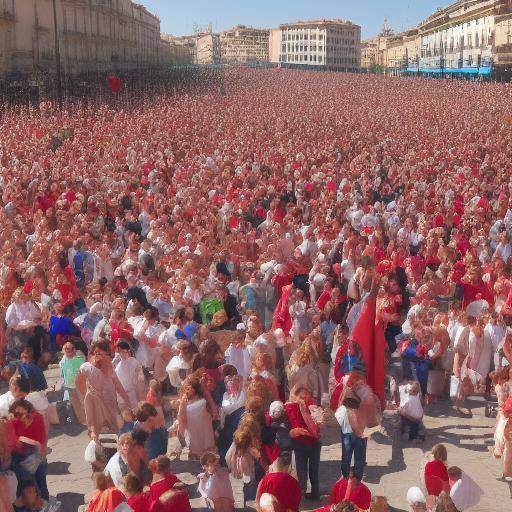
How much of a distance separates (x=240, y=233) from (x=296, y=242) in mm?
850

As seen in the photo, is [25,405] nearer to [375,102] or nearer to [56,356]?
[56,356]

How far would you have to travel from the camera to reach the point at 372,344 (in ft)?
27.1

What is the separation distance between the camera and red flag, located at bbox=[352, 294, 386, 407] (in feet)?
26.4

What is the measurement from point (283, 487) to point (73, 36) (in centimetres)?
6286

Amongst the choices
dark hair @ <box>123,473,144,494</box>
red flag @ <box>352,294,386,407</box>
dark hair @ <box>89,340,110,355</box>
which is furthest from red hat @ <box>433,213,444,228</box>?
dark hair @ <box>123,473,144,494</box>

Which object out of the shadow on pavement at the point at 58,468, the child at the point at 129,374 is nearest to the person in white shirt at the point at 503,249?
the child at the point at 129,374

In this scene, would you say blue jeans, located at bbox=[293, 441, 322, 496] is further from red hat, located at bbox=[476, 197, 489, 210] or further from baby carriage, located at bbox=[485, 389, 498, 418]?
red hat, located at bbox=[476, 197, 489, 210]

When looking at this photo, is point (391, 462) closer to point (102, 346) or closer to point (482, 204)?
point (102, 346)

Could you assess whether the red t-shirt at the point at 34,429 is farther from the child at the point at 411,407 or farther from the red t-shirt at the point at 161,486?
the child at the point at 411,407

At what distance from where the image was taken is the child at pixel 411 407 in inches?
306

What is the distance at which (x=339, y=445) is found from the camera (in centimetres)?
787

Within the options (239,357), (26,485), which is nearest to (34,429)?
(26,485)

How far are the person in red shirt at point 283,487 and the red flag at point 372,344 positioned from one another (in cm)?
259

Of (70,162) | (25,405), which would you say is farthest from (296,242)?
(70,162)
